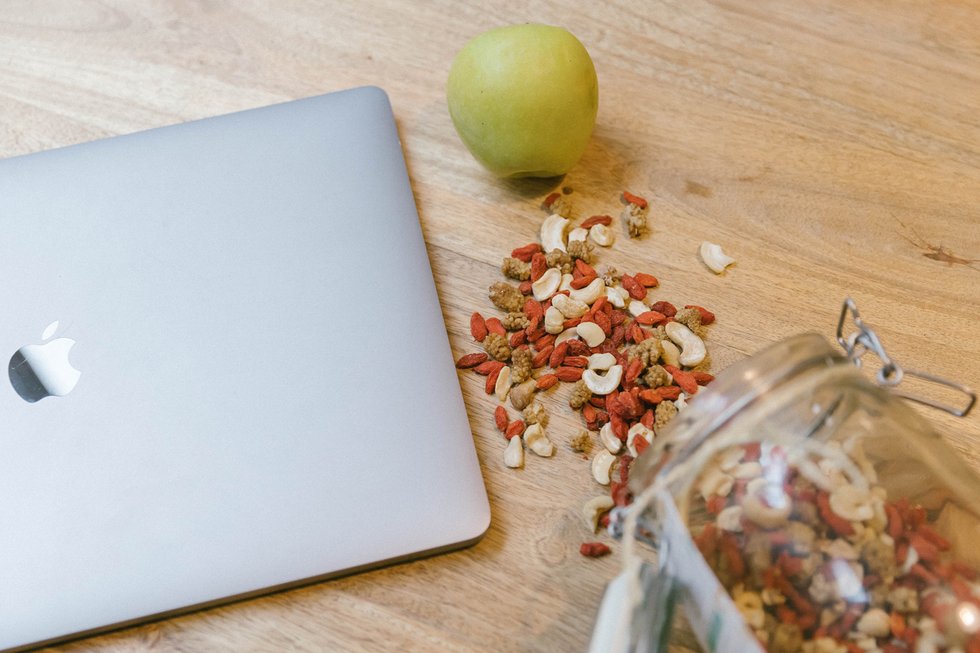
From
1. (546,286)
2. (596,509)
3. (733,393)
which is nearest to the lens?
(733,393)

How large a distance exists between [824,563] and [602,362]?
266 millimetres

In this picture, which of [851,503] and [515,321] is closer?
[851,503]

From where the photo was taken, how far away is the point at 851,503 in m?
0.52

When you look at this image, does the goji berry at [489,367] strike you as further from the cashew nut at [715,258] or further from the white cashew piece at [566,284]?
the cashew nut at [715,258]

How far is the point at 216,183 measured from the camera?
0.77 meters

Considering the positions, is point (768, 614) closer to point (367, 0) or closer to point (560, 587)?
point (560, 587)

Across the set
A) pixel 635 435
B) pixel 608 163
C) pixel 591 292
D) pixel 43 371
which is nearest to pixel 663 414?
pixel 635 435

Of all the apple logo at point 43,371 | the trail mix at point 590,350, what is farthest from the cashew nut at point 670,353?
the apple logo at point 43,371

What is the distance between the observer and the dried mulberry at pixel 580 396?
0.71 meters

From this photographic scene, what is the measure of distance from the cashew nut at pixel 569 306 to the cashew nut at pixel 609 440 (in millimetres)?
106

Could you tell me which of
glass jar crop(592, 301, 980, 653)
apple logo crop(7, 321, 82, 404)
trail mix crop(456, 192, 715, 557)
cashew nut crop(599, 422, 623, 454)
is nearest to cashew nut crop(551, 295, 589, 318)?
trail mix crop(456, 192, 715, 557)

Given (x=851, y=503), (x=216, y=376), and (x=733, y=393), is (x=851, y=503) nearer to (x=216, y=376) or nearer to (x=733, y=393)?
(x=733, y=393)

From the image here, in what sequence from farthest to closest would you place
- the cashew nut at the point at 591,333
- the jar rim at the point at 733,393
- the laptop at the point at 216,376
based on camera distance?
1. the cashew nut at the point at 591,333
2. the laptop at the point at 216,376
3. the jar rim at the point at 733,393

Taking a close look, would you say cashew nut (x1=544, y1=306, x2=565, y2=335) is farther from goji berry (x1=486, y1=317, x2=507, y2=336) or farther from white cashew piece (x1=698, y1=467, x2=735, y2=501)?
white cashew piece (x1=698, y1=467, x2=735, y2=501)
